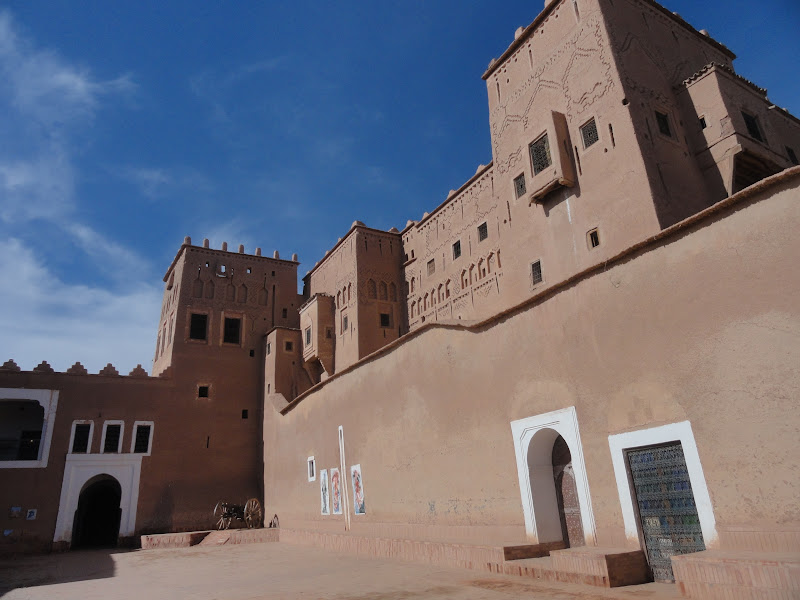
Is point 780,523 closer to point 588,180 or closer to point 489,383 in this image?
point 489,383

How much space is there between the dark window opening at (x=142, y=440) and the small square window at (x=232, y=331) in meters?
5.20

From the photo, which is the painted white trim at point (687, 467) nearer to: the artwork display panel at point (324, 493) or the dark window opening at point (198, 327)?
the artwork display panel at point (324, 493)

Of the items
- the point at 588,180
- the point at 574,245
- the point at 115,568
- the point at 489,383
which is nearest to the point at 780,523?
the point at 489,383

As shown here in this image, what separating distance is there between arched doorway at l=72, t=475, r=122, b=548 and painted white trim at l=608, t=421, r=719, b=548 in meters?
21.0

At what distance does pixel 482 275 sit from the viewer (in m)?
19.0

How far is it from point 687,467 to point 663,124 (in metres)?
9.15

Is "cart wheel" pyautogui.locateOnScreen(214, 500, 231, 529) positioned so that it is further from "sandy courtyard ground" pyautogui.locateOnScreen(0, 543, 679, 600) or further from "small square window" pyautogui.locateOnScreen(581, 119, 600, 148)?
"small square window" pyautogui.locateOnScreen(581, 119, 600, 148)

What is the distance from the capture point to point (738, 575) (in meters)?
4.43

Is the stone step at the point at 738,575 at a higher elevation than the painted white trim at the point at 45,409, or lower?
lower

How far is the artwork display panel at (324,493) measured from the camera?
14.6 m

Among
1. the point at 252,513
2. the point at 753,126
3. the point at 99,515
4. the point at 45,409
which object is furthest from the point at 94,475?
the point at 753,126

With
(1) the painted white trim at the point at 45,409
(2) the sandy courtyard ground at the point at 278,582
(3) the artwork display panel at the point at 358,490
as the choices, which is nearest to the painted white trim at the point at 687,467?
(2) the sandy courtyard ground at the point at 278,582

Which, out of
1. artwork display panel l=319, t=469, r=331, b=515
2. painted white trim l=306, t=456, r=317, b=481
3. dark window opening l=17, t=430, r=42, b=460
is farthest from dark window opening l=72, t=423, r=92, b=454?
artwork display panel l=319, t=469, r=331, b=515

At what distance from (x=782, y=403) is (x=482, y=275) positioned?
14.1 meters
